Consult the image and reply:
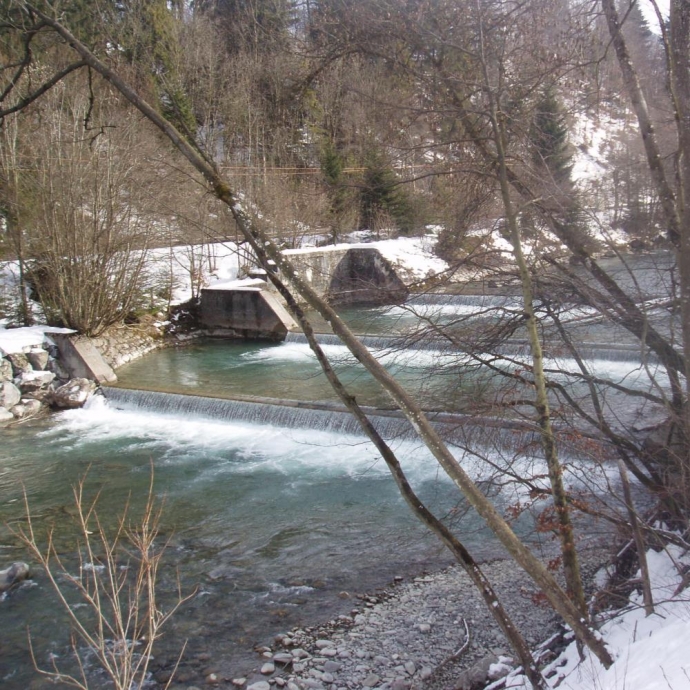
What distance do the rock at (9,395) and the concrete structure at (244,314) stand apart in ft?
19.2

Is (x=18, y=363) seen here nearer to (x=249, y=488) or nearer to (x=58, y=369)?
(x=58, y=369)

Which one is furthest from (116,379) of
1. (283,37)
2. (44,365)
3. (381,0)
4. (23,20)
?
(23,20)

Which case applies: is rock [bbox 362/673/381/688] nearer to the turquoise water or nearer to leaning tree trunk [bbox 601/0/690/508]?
the turquoise water

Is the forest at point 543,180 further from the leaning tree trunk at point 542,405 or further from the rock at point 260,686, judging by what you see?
the rock at point 260,686

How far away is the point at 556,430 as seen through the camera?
4.57 meters

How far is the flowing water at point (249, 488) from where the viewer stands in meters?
5.39

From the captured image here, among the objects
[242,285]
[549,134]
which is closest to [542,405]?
[549,134]

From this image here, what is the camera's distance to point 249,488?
8188 mm

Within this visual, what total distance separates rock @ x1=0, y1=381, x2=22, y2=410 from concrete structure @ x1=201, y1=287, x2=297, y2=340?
5.84m

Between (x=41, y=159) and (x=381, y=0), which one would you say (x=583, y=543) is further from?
(x=41, y=159)

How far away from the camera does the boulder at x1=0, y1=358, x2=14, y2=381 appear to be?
11.9 meters

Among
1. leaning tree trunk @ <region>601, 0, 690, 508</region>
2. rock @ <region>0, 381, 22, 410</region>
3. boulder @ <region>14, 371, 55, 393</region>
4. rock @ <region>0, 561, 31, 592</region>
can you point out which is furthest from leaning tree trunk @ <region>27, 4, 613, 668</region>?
boulder @ <region>14, 371, 55, 393</region>

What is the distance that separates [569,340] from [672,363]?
2.41ft

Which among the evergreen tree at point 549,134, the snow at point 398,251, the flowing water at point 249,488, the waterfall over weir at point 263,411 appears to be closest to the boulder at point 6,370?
the flowing water at point 249,488
